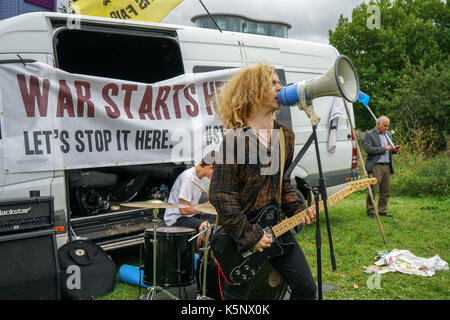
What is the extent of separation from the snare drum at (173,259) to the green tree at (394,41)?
20467mm

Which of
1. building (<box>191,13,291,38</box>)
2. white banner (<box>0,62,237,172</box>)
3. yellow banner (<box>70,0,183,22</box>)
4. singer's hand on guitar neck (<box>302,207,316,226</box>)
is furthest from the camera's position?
building (<box>191,13,291,38</box>)

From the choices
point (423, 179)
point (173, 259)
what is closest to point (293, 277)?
point (173, 259)

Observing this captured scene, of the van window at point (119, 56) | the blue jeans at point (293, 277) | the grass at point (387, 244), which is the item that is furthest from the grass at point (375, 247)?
the van window at point (119, 56)

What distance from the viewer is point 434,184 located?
10219 mm

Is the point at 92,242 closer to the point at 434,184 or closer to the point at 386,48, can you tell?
the point at 434,184

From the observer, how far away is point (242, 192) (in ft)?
8.45

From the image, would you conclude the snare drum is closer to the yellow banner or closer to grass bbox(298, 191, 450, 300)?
grass bbox(298, 191, 450, 300)

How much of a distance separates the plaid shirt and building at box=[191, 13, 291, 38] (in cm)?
2233

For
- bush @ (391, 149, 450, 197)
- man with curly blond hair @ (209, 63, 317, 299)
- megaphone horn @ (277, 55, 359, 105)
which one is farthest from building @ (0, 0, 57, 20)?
bush @ (391, 149, 450, 197)

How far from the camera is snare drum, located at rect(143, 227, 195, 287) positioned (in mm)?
3920

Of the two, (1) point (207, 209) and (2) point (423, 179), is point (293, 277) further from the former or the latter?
(2) point (423, 179)

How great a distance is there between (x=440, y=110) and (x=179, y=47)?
43.4 ft
